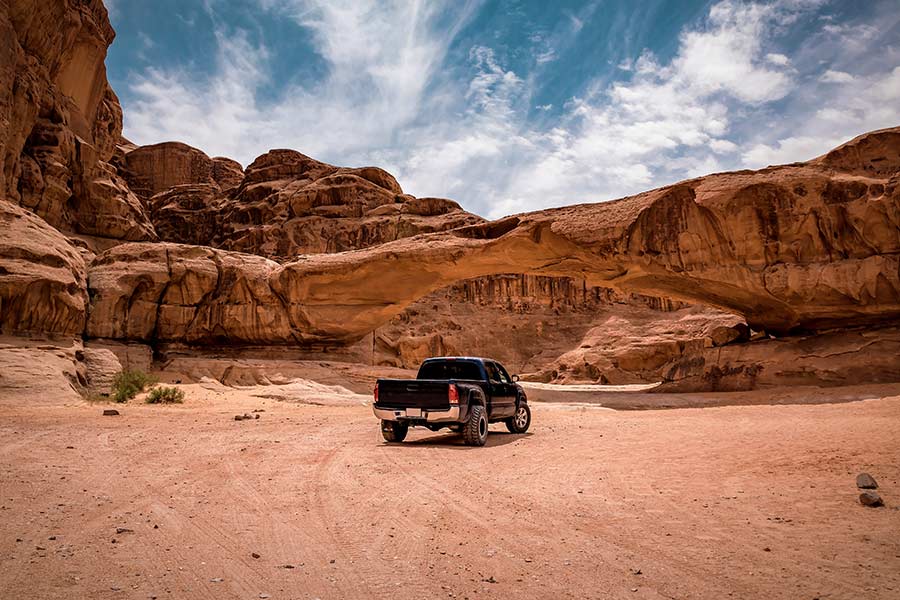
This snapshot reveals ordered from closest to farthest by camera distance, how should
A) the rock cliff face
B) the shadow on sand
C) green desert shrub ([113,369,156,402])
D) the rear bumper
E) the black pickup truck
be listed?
the rear bumper < the black pickup truck < the shadow on sand < the rock cliff face < green desert shrub ([113,369,156,402])

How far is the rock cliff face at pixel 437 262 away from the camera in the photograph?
17016mm

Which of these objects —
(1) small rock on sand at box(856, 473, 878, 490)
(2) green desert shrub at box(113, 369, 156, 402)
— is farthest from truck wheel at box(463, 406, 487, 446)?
(2) green desert shrub at box(113, 369, 156, 402)

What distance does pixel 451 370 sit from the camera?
1108cm

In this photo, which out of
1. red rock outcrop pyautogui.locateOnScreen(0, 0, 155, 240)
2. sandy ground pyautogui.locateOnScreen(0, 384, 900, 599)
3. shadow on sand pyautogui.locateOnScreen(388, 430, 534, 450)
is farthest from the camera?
red rock outcrop pyautogui.locateOnScreen(0, 0, 155, 240)

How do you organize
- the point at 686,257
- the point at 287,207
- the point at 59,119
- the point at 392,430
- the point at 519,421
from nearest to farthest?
the point at 392,430
the point at 519,421
the point at 686,257
the point at 59,119
the point at 287,207

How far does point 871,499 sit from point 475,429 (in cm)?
557

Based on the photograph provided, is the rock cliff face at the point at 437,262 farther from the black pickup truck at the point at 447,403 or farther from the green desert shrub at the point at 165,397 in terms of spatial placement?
the black pickup truck at the point at 447,403

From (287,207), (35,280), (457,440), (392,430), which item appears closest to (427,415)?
(392,430)

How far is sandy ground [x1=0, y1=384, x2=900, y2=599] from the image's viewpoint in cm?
329

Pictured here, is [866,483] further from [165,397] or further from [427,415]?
[165,397]

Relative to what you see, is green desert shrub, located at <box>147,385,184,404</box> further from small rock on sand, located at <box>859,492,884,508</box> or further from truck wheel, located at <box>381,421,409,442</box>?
small rock on sand, located at <box>859,492,884,508</box>

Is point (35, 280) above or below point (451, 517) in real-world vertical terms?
above

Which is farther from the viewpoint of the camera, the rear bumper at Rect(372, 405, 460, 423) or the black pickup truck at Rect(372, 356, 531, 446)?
the black pickup truck at Rect(372, 356, 531, 446)

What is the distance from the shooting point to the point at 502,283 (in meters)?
51.6
